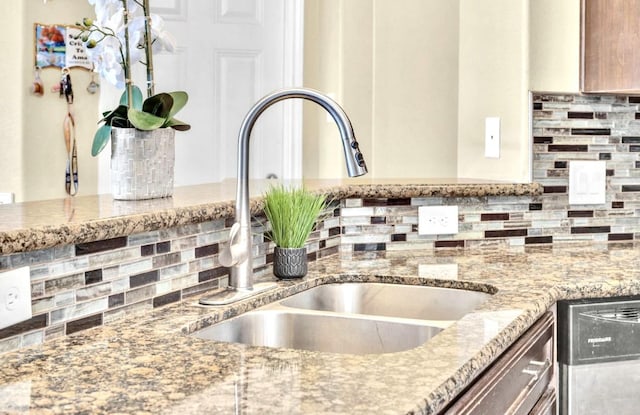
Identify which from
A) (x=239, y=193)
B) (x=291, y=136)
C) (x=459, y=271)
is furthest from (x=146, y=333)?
(x=291, y=136)

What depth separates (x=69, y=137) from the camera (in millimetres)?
3717

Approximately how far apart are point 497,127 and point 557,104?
0.19 m

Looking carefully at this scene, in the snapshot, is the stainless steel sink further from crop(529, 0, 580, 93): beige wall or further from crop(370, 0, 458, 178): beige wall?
crop(370, 0, 458, 178): beige wall

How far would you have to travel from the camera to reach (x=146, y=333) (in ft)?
4.23

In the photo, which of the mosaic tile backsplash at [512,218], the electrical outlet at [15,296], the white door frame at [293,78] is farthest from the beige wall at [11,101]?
the electrical outlet at [15,296]

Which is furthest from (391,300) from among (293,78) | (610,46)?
(293,78)

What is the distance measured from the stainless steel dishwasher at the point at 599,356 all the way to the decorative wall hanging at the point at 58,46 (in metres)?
2.76

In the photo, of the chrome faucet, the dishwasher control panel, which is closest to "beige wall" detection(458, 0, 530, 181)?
the dishwasher control panel

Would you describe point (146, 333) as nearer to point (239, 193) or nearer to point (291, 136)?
point (239, 193)

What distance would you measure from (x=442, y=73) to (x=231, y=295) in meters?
1.46

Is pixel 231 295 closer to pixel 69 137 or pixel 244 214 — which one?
pixel 244 214

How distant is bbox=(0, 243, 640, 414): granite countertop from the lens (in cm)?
95

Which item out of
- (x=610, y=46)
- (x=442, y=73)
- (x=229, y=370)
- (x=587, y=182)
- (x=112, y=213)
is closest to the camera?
(x=229, y=370)

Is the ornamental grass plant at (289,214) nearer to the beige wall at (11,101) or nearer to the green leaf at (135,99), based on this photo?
the green leaf at (135,99)
